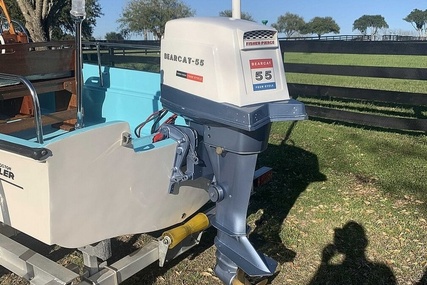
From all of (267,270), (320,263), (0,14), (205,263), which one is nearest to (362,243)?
(320,263)

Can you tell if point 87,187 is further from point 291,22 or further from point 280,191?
point 291,22

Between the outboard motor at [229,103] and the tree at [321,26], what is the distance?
306 ft

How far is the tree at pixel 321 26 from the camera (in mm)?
94312

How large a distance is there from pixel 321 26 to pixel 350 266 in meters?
97.1

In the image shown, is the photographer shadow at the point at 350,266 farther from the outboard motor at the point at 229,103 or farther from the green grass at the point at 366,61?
the green grass at the point at 366,61

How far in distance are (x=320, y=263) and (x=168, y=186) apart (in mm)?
1390

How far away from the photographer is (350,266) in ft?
11.0

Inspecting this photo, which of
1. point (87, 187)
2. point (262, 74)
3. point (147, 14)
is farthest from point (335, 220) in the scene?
point (147, 14)

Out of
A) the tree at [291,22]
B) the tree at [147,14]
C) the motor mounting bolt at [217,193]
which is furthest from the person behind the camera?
the tree at [291,22]

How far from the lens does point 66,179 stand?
7.29ft

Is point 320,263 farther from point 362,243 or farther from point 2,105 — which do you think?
point 2,105

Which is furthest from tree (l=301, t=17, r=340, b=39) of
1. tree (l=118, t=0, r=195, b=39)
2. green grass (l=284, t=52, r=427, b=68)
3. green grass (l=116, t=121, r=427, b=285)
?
green grass (l=116, t=121, r=427, b=285)

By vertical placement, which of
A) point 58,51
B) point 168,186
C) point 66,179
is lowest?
point 168,186

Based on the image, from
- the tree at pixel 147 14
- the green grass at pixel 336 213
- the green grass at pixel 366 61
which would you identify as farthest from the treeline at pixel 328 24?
the green grass at pixel 336 213
